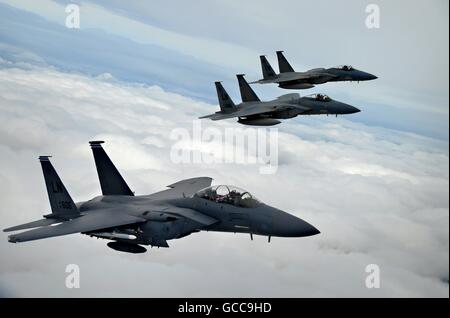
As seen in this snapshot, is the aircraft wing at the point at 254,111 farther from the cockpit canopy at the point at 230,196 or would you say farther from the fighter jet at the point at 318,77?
the cockpit canopy at the point at 230,196

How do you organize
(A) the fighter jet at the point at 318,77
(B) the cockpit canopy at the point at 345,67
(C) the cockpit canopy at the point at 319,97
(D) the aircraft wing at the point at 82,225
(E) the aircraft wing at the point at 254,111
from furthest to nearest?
(B) the cockpit canopy at the point at 345,67
(A) the fighter jet at the point at 318,77
(C) the cockpit canopy at the point at 319,97
(E) the aircraft wing at the point at 254,111
(D) the aircraft wing at the point at 82,225

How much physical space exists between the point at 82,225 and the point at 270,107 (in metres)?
16.5

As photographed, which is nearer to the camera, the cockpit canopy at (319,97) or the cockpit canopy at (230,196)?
the cockpit canopy at (230,196)

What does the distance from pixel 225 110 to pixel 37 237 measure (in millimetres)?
18452

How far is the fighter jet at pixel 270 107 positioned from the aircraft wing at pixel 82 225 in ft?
45.1

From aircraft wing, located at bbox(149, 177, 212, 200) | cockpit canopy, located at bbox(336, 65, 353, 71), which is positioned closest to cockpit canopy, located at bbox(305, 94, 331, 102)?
cockpit canopy, located at bbox(336, 65, 353, 71)

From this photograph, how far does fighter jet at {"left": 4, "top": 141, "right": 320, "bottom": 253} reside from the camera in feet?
74.1

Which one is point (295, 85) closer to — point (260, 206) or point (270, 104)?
point (270, 104)

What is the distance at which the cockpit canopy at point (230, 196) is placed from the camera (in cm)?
2356

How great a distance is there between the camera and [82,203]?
26500mm

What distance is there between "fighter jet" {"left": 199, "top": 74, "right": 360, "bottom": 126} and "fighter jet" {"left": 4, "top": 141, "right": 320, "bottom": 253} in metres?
11.9

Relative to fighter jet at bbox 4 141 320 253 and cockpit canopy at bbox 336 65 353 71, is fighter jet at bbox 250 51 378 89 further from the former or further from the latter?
fighter jet at bbox 4 141 320 253

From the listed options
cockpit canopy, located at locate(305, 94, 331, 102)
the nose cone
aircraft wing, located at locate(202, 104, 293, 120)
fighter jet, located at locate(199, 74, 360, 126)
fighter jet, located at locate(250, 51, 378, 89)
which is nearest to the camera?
the nose cone

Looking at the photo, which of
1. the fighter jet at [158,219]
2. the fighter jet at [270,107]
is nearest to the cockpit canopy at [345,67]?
the fighter jet at [270,107]
